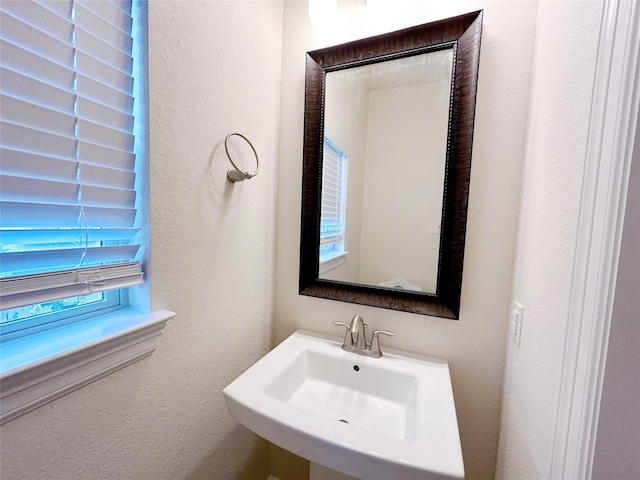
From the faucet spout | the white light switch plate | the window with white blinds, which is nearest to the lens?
the white light switch plate

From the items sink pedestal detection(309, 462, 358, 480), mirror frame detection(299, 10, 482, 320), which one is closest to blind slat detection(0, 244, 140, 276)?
mirror frame detection(299, 10, 482, 320)

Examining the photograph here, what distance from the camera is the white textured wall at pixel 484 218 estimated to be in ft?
2.87

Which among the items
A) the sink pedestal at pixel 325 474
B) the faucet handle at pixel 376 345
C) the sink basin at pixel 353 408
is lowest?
the sink pedestal at pixel 325 474

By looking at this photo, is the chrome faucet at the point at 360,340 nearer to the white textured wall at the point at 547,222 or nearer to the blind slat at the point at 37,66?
the white textured wall at the point at 547,222

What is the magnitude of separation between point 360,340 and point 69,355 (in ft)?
2.83

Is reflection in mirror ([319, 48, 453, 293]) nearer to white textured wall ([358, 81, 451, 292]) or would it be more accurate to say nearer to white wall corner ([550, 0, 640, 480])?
white textured wall ([358, 81, 451, 292])

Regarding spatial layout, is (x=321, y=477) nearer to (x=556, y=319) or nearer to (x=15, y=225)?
(x=556, y=319)

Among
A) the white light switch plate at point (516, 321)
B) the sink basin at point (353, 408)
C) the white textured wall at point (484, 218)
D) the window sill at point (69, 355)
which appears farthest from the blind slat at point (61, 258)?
the white light switch plate at point (516, 321)

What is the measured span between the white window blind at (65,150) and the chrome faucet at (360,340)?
0.74 m

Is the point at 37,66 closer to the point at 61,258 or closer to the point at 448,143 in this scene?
the point at 61,258

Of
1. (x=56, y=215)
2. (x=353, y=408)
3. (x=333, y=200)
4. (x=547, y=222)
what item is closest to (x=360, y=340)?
(x=353, y=408)

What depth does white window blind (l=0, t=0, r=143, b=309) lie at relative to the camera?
0.48m

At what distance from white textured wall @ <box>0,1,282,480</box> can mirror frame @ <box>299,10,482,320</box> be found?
0.63 ft

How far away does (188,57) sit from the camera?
2.53 feet
